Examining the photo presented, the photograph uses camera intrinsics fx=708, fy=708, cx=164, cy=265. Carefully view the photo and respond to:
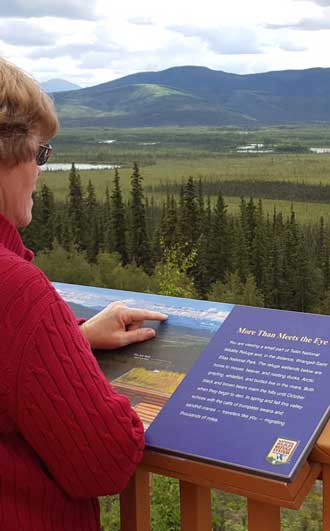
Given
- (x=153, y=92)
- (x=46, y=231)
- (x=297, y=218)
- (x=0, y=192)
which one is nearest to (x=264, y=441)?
(x=0, y=192)

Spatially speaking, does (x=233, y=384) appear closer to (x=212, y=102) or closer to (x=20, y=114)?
(x=20, y=114)

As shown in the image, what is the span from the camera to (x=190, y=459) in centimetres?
85

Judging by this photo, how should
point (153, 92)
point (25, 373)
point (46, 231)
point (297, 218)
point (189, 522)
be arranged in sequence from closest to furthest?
point (25, 373) < point (189, 522) < point (46, 231) < point (297, 218) < point (153, 92)

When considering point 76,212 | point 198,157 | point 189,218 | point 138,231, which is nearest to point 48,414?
point 138,231

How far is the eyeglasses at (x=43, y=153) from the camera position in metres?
0.88

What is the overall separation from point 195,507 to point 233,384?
173 millimetres

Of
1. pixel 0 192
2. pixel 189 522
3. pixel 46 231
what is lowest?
pixel 46 231

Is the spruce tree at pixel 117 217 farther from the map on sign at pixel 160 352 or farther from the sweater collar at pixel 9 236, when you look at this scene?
the sweater collar at pixel 9 236

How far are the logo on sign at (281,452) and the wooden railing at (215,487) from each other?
2 cm

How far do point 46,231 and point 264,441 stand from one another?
34.1ft

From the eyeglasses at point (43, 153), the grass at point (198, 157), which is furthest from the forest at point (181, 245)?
the eyeglasses at point (43, 153)

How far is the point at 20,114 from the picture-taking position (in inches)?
32.4

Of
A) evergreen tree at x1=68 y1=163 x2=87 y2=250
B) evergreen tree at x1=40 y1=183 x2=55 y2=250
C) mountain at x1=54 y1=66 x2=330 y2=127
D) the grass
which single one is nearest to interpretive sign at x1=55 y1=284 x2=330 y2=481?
evergreen tree at x1=40 y1=183 x2=55 y2=250

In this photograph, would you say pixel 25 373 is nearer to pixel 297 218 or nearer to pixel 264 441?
pixel 264 441
